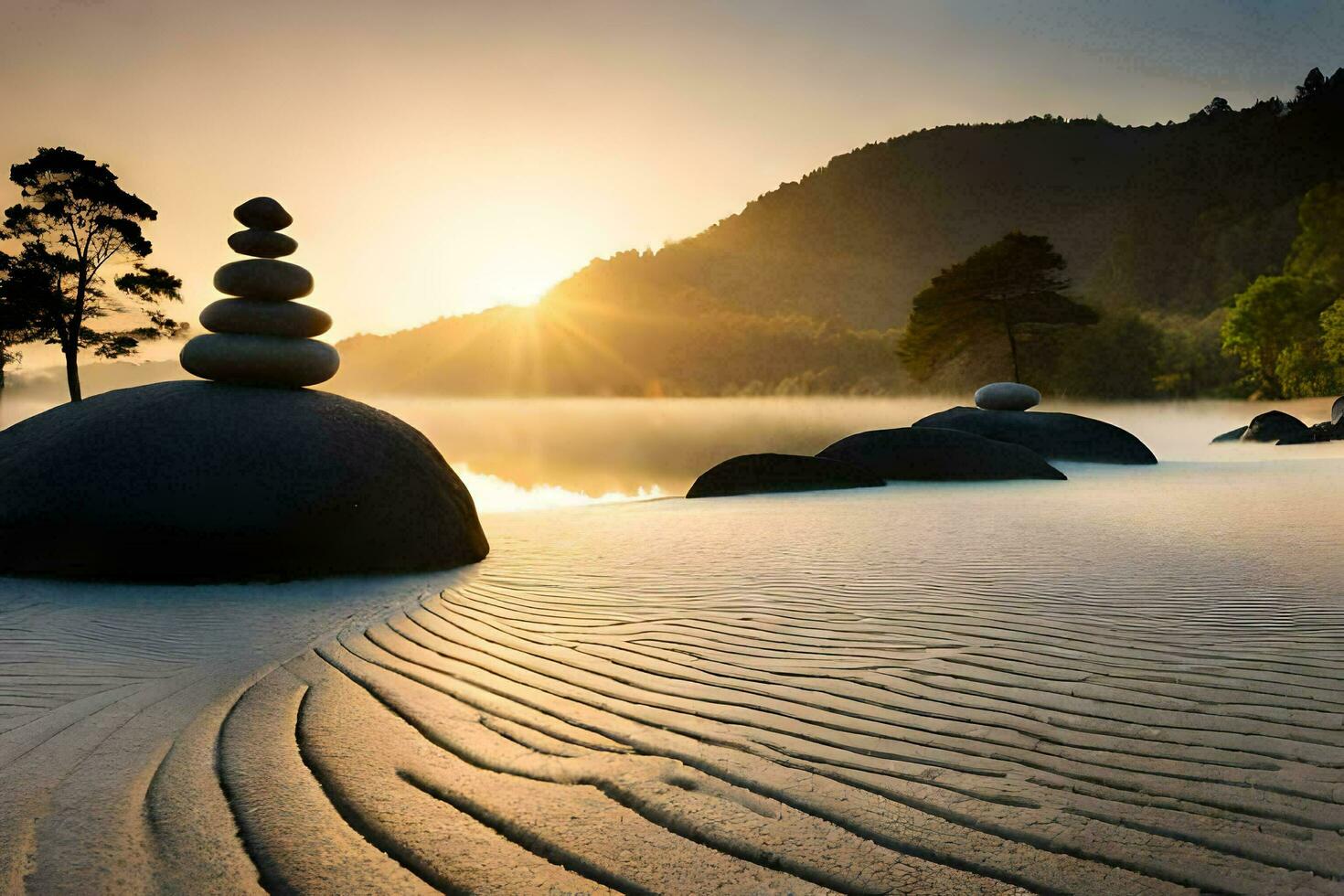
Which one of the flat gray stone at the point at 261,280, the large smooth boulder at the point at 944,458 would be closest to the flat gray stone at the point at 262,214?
the flat gray stone at the point at 261,280

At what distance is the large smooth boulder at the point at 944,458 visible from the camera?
15.4m

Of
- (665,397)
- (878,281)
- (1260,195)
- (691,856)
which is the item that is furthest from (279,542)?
(878,281)

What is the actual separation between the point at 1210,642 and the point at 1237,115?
397 ft

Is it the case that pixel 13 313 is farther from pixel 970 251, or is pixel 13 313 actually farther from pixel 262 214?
pixel 970 251

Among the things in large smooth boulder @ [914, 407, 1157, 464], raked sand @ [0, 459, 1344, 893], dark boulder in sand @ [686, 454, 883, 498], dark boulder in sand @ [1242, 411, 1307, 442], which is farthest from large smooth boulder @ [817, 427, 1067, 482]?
dark boulder in sand @ [1242, 411, 1307, 442]

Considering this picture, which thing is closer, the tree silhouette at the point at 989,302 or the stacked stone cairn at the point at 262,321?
the stacked stone cairn at the point at 262,321

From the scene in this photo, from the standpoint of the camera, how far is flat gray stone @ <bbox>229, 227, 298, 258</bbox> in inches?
299

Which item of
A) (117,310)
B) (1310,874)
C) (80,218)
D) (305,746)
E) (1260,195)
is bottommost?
(1310,874)

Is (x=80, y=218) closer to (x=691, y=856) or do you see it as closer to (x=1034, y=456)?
(x=1034, y=456)

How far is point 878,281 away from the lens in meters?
112

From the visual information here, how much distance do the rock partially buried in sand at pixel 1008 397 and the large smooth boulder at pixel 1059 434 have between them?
2.76 feet

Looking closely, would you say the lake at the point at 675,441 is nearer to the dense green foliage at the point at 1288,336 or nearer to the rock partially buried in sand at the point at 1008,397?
the dense green foliage at the point at 1288,336

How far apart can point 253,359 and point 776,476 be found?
29.3 feet

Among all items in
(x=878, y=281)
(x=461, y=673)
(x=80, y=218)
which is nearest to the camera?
(x=461, y=673)
